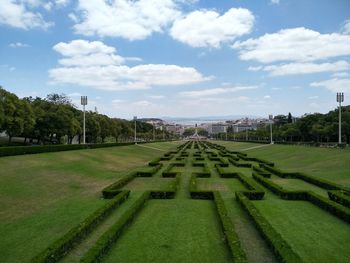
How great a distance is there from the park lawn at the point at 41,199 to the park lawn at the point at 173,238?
2.07 metres

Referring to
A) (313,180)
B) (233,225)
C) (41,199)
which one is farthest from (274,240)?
(313,180)

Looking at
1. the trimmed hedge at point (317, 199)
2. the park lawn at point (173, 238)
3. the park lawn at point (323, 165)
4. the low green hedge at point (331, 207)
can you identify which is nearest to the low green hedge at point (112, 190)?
the park lawn at point (173, 238)

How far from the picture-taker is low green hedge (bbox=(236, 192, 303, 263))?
8.16 metres

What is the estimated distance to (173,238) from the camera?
1050cm

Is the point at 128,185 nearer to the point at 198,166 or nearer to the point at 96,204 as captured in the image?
the point at 96,204

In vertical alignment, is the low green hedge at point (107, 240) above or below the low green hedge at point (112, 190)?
below

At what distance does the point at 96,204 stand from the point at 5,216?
3.26m

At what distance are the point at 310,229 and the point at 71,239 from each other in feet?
22.0

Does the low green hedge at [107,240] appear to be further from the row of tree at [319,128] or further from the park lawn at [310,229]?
the row of tree at [319,128]

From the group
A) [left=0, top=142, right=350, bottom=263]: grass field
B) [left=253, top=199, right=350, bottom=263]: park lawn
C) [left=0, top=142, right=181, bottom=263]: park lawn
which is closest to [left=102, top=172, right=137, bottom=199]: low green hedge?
[left=0, top=142, right=181, bottom=263]: park lawn

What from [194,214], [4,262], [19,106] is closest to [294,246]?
[194,214]

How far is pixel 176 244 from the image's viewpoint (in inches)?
394

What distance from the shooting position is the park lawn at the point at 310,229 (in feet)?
30.2

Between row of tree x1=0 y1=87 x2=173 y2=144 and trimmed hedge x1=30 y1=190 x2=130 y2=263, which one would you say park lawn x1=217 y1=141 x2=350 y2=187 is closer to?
trimmed hedge x1=30 y1=190 x2=130 y2=263
